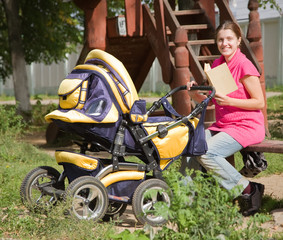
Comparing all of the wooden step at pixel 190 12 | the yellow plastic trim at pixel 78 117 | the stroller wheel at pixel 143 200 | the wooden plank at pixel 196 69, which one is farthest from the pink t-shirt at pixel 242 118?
the wooden step at pixel 190 12

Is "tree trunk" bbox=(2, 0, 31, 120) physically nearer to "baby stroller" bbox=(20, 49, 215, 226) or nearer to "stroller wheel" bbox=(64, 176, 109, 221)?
"baby stroller" bbox=(20, 49, 215, 226)

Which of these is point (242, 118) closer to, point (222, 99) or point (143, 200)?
point (222, 99)

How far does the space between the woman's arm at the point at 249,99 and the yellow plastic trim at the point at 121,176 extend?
0.90m

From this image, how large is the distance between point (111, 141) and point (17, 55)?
9.13 metres

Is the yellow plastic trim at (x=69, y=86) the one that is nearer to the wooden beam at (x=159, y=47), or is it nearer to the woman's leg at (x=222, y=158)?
the woman's leg at (x=222, y=158)

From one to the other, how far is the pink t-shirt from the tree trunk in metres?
8.49

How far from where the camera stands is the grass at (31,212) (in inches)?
146

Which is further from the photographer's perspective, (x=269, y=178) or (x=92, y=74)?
(x=269, y=178)

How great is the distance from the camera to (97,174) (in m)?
4.28

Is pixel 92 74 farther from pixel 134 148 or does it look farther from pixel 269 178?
pixel 269 178

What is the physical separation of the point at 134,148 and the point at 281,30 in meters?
15.1

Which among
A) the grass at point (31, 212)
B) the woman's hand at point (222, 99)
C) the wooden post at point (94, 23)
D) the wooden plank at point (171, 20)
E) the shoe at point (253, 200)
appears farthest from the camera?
the wooden post at point (94, 23)

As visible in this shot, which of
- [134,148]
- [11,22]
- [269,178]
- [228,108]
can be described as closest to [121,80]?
[134,148]

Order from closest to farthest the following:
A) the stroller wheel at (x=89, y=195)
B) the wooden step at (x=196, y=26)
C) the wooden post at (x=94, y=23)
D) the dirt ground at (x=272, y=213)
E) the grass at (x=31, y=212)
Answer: the grass at (x=31, y=212) < the stroller wheel at (x=89, y=195) < the dirt ground at (x=272, y=213) < the wooden step at (x=196, y=26) < the wooden post at (x=94, y=23)
